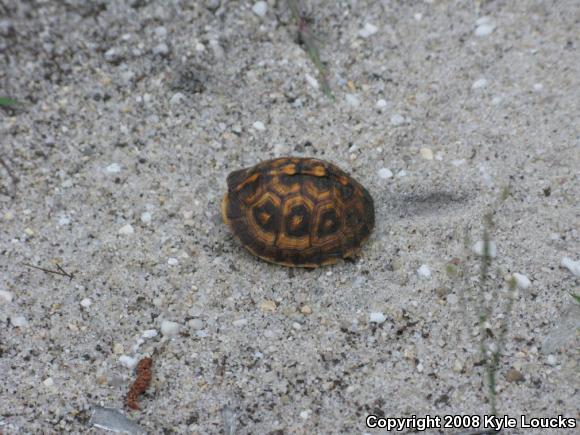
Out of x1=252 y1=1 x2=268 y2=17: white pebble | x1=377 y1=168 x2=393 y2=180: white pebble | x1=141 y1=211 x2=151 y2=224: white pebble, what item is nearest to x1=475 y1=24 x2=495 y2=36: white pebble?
x1=377 y1=168 x2=393 y2=180: white pebble

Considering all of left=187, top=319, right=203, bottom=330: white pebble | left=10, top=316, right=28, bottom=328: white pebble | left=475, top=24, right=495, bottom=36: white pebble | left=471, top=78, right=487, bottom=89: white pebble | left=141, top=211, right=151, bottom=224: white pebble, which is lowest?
left=187, top=319, right=203, bottom=330: white pebble

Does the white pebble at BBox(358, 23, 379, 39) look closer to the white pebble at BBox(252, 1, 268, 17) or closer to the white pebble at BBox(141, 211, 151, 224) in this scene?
the white pebble at BBox(252, 1, 268, 17)

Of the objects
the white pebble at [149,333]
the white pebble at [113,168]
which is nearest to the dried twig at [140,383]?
the white pebble at [149,333]

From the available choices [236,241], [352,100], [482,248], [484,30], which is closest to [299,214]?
[236,241]

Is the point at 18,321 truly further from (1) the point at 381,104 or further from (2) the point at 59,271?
(1) the point at 381,104

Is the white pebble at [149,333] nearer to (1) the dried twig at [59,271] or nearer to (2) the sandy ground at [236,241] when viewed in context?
(2) the sandy ground at [236,241]

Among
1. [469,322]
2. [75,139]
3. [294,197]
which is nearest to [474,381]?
[469,322]

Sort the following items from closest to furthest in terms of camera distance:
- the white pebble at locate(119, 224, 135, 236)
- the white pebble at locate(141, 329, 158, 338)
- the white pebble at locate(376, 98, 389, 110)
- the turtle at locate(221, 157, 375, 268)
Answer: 1. the white pebble at locate(141, 329, 158, 338)
2. the turtle at locate(221, 157, 375, 268)
3. the white pebble at locate(119, 224, 135, 236)
4. the white pebble at locate(376, 98, 389, 110)
